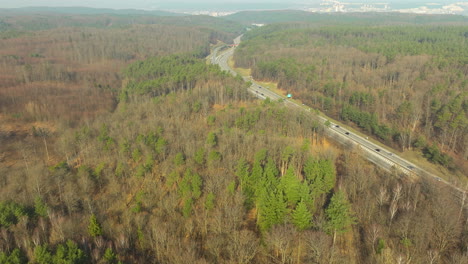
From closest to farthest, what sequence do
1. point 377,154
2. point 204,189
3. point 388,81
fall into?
point 204,189 → point 377,154 → point 388,81

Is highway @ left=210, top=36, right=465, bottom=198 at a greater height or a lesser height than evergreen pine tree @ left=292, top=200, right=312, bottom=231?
lesser

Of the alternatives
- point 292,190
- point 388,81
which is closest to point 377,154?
point 292,190

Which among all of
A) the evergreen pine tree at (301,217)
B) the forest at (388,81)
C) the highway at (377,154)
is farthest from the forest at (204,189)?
the highway at (377,154)

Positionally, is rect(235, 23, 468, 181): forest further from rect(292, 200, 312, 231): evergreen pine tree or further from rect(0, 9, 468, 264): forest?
rect(292, 200, 312, 231): evergreen pine tree

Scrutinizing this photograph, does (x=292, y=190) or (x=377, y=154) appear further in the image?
(x=377, y=154)

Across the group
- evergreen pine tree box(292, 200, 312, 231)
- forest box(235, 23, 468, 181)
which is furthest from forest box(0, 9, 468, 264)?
forest box(235, 23, 468, 181)

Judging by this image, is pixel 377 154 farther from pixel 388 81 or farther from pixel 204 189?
pixel 388 81
